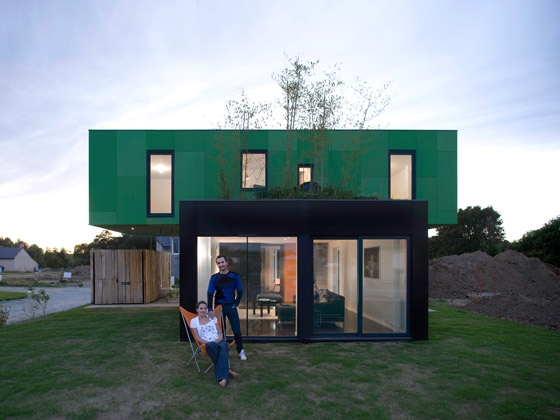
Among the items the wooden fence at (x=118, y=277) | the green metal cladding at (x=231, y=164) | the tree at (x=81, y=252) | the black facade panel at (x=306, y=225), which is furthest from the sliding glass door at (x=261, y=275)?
the tree at (x=81, y=252)

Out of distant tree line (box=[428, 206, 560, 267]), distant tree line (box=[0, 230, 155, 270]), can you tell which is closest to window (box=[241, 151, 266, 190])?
distant tree line (box=[428, 206, 560, 267])

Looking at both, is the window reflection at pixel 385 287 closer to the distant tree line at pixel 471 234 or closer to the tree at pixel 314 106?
the tree at pixel 314 106

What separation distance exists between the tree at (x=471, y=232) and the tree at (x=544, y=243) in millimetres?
13586

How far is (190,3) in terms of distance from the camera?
10172mm

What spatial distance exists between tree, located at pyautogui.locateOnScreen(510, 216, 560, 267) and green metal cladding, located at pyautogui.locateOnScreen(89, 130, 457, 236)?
22019mm

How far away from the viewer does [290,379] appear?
204 inches

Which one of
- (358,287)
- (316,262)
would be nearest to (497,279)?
(358,287)

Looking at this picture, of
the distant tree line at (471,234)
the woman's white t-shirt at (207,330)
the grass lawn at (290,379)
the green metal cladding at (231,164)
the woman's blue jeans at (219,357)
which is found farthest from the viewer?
the distant tree line at (471,234)

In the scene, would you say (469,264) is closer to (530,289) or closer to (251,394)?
(530,289)

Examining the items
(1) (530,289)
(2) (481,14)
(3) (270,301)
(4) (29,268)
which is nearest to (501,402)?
(3) (270,301)

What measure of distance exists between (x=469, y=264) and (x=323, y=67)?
21505 millimetres

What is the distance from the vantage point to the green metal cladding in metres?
11.2

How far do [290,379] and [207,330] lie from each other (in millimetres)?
1345

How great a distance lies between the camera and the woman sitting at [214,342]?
16.5 feet
